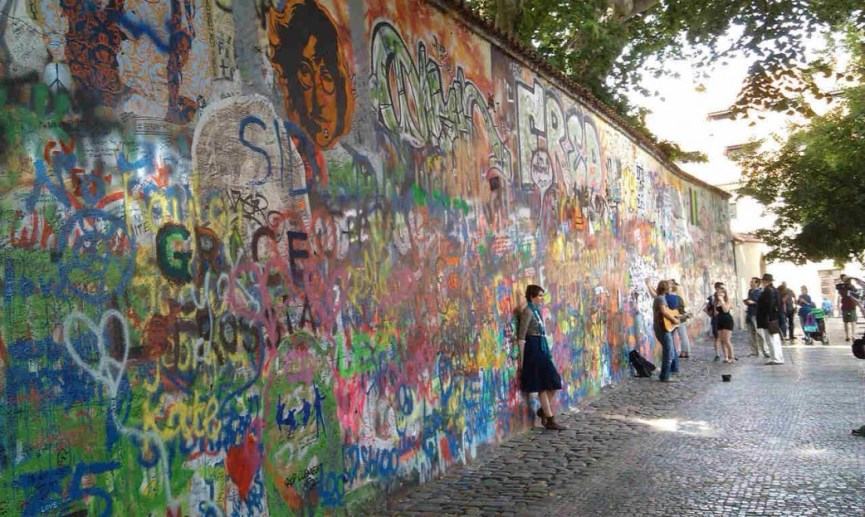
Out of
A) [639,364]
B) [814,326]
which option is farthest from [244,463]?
[814,326]

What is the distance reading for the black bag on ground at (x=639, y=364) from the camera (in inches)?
641

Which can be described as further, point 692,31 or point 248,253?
point 692,31

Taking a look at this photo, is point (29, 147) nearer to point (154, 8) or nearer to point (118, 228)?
point (118, 228)

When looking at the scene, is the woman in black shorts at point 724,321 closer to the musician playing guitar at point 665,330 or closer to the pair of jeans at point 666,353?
the musician playing guitar at point 665,330

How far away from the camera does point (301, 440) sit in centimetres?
612

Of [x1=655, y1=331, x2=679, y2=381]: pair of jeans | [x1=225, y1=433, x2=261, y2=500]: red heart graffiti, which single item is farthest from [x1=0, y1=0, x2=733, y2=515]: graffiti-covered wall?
[x1=655, y1=331, x2=679, y2=381]: pair of jeans

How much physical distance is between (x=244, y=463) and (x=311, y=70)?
2.94 m

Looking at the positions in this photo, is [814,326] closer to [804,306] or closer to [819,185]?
[804,306]

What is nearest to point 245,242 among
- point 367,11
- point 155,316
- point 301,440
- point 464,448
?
point 155,316

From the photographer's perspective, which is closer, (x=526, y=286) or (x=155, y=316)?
(x=155, y=316)

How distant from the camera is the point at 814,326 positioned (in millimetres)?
24703

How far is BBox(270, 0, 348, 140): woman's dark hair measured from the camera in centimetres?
630

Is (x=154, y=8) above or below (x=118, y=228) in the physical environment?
above

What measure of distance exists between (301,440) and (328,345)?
2.53 feet
